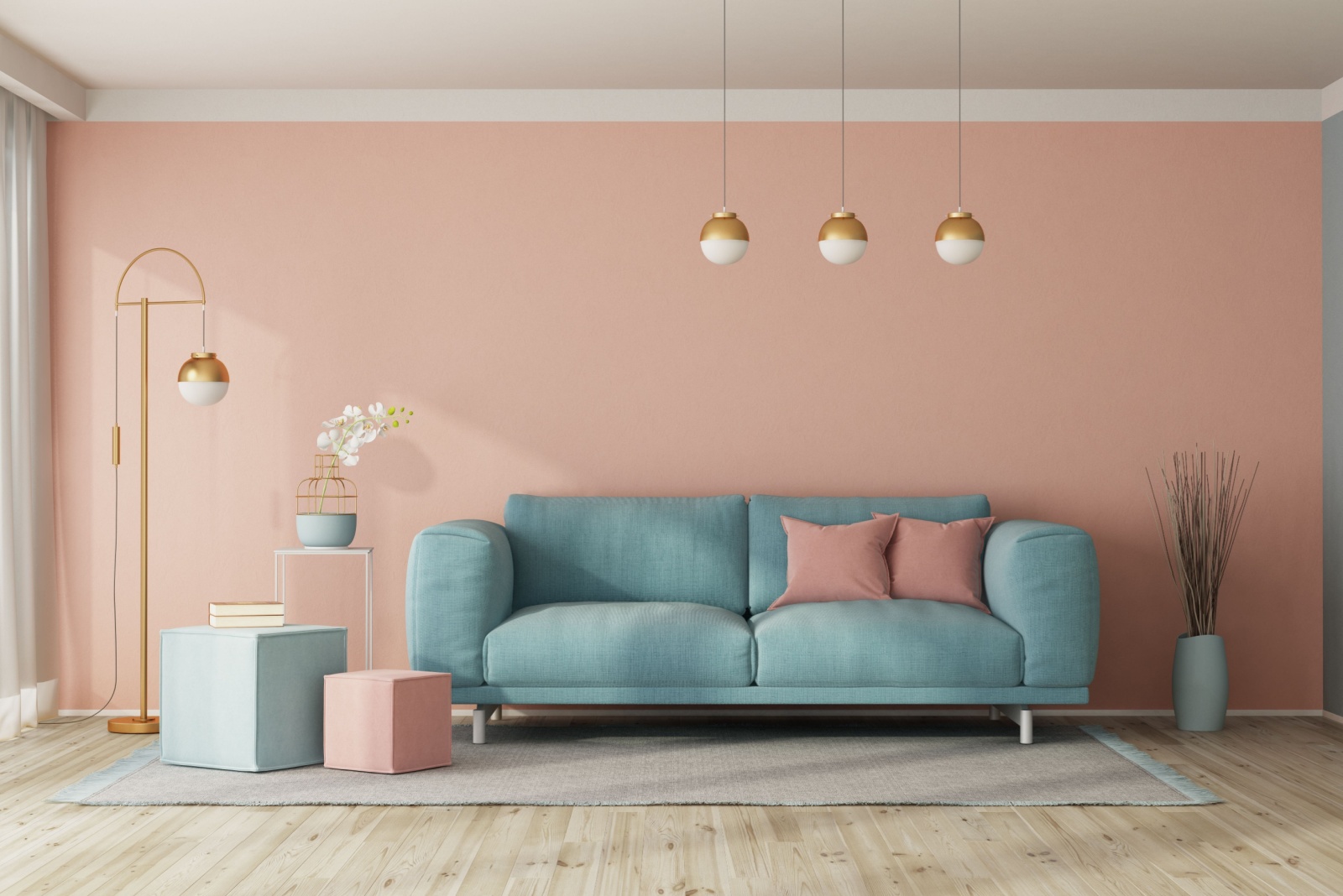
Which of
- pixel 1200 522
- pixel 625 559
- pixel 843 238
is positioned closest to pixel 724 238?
pixel 843 238

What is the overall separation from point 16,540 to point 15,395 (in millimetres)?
584

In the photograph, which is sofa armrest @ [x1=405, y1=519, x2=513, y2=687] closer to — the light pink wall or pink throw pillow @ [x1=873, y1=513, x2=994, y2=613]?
the light pink wall

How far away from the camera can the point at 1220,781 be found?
3801mm

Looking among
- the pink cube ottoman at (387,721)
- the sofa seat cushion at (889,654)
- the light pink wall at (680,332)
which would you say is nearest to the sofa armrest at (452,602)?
the pink cube ottoman at (387,721)

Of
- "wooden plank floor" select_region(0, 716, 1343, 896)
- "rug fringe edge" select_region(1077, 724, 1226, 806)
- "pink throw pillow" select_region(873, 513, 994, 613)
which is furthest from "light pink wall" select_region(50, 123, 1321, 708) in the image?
"wooden plank floor" select_region(0, 716, 1343, 896)

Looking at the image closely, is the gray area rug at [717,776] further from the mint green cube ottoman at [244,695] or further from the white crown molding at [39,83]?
the white crown molding at [39,83]

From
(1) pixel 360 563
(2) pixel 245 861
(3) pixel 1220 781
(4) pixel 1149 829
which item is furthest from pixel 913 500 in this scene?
(2) pixel 245 861

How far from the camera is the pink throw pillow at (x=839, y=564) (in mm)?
4562

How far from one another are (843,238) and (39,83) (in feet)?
11.0

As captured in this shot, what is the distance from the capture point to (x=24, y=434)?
15.8ft

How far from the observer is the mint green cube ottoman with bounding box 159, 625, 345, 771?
12.5 ft

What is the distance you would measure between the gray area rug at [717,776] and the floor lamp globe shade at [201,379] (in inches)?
52.3

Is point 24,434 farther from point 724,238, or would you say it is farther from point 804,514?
point 804,514

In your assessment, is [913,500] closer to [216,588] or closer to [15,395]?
[216,588]
